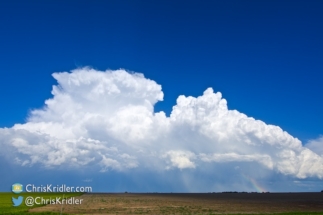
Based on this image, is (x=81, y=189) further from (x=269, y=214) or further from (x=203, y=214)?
(x=269, y=214)

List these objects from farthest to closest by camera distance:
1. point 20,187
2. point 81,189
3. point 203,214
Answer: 1. point 203,214
2. point 81,189
3. point 20,187

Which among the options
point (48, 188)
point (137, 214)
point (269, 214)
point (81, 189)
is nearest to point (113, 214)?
point (137, 214)

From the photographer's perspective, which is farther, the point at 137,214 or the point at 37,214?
the point at 137,214

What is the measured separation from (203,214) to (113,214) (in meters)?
16.3

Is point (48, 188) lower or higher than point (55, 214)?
higher

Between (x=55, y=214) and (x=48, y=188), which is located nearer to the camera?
(x=48, y=188)

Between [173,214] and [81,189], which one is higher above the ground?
[81,189]

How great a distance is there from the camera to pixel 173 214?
61.4 metres

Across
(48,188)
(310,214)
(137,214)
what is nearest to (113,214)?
(137,214)

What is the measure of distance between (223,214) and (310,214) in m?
14.9

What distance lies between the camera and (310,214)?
2295 inches

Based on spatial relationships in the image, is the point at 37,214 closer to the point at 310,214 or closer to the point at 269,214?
the point at 269,214

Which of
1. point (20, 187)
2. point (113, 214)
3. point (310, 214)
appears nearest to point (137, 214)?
point (113, 214)

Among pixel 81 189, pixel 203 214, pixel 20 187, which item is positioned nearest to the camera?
pixel 20 187
